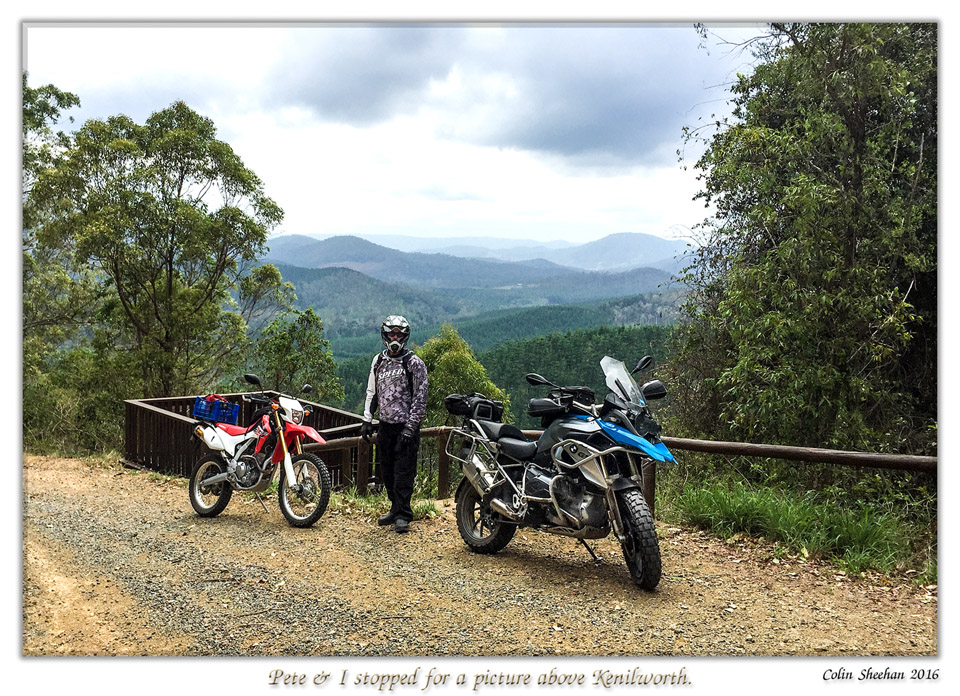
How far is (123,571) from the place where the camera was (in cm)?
473

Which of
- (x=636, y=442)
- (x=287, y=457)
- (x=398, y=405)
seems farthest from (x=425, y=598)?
(x=287, y=457)

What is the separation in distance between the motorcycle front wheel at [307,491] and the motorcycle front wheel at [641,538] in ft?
8.26

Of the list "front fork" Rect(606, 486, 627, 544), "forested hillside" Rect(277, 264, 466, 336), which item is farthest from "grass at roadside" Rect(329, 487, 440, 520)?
"forested hillside" Rect(277, 264, 466, 336)

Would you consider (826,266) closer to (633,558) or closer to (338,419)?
(633,558)

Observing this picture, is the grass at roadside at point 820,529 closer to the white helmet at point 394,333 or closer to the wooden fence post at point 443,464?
the wooden fence post at point 443,464

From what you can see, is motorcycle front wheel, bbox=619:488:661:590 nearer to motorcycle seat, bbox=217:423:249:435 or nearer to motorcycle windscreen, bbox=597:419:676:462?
motorcycle windscreen, bbox=597:419:676:462

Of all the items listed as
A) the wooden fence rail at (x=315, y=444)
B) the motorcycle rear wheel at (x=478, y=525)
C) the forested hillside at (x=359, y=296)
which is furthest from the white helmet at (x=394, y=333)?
the forested hillside at (x=359, y=296)

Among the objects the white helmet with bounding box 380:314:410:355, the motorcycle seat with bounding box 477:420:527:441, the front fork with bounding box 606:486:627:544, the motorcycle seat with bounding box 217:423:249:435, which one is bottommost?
the front fork with bounding box 606:486:627:544

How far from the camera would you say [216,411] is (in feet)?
20.7

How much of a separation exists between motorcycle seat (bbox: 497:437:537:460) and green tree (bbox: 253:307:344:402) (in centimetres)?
1381

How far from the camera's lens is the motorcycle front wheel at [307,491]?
5.70m

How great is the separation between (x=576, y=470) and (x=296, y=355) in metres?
15.0

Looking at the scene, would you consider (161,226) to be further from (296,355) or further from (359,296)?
(359,296)

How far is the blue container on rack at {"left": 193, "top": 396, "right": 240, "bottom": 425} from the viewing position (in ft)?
20.6
